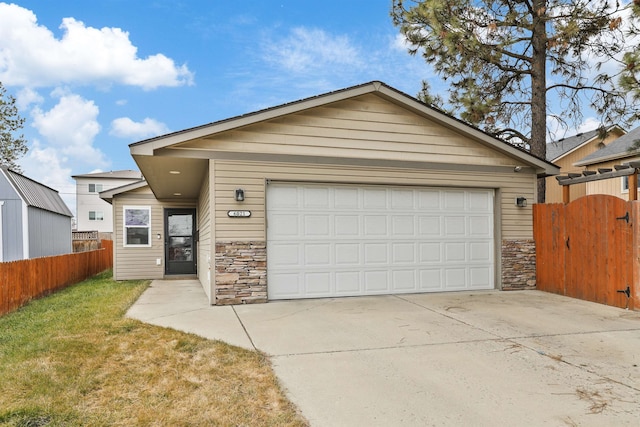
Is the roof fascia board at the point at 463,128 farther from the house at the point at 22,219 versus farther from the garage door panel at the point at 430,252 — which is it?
the house at the point at 22,219

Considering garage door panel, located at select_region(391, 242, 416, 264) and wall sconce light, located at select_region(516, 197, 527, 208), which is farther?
wall sconce light, located at select_region(516, 197, 527, 208)

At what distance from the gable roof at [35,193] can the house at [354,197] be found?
784 cm

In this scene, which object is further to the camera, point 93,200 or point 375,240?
point 93,200

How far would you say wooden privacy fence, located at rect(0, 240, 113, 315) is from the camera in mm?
7199

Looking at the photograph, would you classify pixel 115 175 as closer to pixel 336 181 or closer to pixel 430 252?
pixel 336 181

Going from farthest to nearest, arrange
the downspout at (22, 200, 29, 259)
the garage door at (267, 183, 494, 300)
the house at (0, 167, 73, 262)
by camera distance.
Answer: the downspout at (22, 200, 29, 259) < the house at (0, 167, 73, 262) < the garage door at (267, 183, 494, 300)

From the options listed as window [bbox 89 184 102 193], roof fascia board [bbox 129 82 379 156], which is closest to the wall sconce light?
roof fascia board [bbox 129 82 379 156]

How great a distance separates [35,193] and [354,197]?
43.7 feet

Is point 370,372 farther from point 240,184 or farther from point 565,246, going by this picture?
point 565,246

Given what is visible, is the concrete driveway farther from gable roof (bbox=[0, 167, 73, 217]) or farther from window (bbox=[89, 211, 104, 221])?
window (bbox=[89, 211, 104, 221])

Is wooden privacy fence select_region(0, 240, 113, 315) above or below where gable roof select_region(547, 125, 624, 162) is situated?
below

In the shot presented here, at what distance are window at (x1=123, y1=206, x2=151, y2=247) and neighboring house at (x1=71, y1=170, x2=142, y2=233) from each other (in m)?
22.9

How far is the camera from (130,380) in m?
3.52

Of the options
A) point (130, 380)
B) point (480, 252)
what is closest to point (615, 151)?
point (480, 252)
